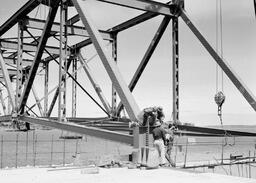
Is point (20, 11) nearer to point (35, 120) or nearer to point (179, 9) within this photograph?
point (35, 120)

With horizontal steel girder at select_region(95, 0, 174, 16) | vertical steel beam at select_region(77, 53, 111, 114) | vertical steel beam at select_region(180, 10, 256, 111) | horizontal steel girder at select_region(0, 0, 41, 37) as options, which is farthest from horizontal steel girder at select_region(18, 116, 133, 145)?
horizontal steel girder at select_region(95, 0, 174, 16)

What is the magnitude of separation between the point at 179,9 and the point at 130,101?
782 cm

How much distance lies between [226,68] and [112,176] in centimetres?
815

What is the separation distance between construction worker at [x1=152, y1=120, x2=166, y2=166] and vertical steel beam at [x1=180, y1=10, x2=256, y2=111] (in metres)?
4.86

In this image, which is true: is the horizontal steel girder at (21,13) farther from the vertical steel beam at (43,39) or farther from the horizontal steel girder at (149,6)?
the horizontal steel girder at (149,6)

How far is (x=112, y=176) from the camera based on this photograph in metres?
8.62

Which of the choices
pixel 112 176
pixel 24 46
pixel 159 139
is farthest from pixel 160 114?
pixel 24 46

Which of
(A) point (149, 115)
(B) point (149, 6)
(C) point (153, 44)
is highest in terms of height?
(B) point (149, 6)

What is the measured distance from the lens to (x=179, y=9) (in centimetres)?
1736

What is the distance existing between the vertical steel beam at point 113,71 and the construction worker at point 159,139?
0.72 metres

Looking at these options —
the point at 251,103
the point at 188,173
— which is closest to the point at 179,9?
the point at 251,103

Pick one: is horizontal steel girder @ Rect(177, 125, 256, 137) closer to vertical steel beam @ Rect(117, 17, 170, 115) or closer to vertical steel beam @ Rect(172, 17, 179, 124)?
vertical steel beam @ Rect(172, 17, 179, 124)

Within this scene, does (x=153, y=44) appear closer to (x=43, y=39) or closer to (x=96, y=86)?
(x=43, y=39)

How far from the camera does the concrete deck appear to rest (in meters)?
7.99
